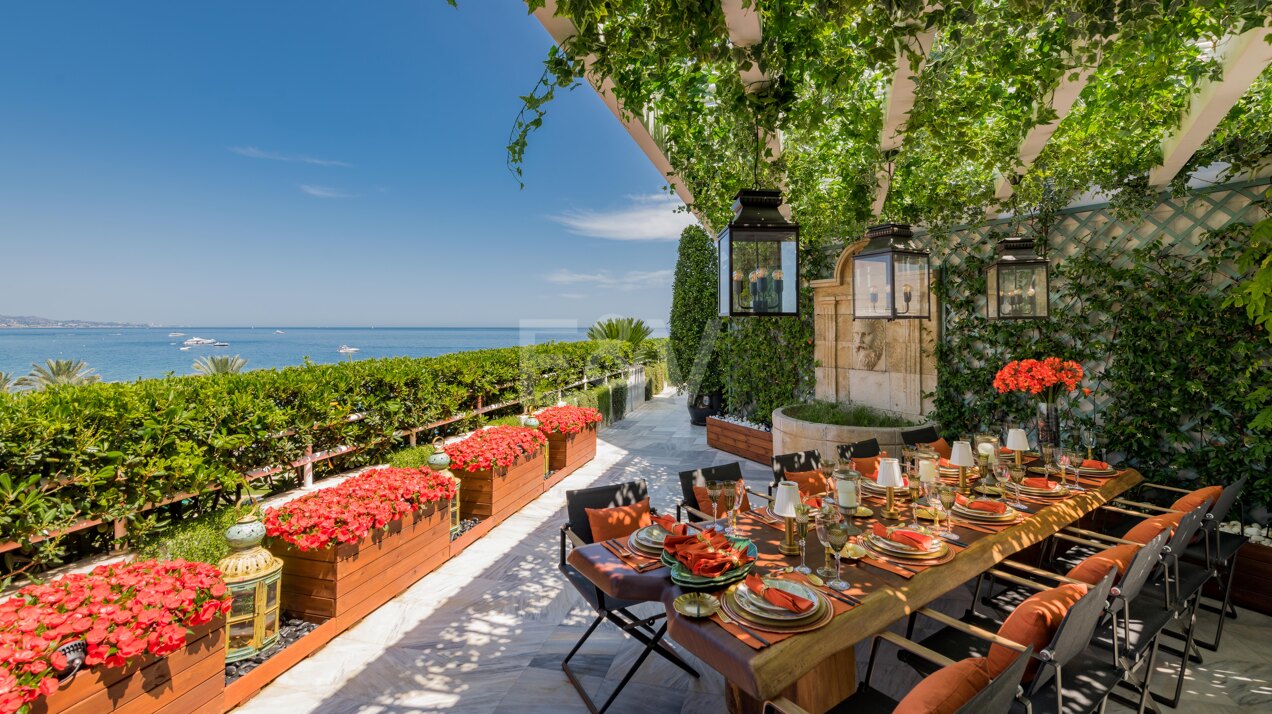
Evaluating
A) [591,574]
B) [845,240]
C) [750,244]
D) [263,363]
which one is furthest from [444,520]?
[263,363]

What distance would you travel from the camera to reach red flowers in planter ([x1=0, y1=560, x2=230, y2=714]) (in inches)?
61.1

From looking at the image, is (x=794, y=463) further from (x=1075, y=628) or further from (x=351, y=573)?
(x=351, y=573)

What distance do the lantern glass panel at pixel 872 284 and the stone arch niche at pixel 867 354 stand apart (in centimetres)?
185

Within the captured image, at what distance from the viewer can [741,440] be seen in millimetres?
7426

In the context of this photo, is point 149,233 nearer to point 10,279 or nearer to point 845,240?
point 10,279

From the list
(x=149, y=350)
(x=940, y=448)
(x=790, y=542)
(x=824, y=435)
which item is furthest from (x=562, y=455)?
(x=149, y=350)

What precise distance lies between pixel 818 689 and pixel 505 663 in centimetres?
157

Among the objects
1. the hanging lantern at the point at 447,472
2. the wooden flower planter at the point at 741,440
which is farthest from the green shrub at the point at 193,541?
the wooden flower planter at the point at 741,440

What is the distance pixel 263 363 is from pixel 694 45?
5738 centimetres

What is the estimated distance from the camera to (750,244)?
2.54 m

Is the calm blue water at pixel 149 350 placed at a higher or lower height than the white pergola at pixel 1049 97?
lower

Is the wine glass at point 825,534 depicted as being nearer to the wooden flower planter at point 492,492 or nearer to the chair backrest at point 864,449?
the chair backrest at point 864,449

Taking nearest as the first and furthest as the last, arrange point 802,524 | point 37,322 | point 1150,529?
point 802,524 < point 1150,529 < point 37,322

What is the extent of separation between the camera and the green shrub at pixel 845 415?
19.0 ft
